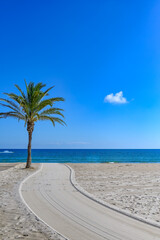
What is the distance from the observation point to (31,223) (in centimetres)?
476

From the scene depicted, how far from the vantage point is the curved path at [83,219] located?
4.20 metres

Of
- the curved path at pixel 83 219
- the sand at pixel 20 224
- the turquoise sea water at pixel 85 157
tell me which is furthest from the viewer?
the turquoise sea water at pixel 85 157

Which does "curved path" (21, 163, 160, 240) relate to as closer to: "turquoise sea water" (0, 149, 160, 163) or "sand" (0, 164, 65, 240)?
"sand" (0, 164, 65, 240)

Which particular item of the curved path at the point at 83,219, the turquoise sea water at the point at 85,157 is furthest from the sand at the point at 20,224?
the turquoise sea water at the point at 85,157

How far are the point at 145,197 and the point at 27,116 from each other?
13.4 metres

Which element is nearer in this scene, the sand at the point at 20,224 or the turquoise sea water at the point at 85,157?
the sand at the point at 20,224

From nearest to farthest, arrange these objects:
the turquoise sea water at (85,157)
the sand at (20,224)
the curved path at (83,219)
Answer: the sand at (20,224), the curved path at (83,219), the turquoise sea water at (85,157)

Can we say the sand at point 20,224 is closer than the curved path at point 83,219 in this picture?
Yes

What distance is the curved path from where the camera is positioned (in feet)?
13.8

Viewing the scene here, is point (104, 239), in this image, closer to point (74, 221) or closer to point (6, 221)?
point (74, 221)

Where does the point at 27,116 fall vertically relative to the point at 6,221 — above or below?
above

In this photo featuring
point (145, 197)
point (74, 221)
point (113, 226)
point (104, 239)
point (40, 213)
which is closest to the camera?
point (104, 239)

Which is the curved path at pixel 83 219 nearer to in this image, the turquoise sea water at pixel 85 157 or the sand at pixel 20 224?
the sand at pixel 20 224

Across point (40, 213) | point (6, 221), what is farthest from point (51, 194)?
point (6, 221)
